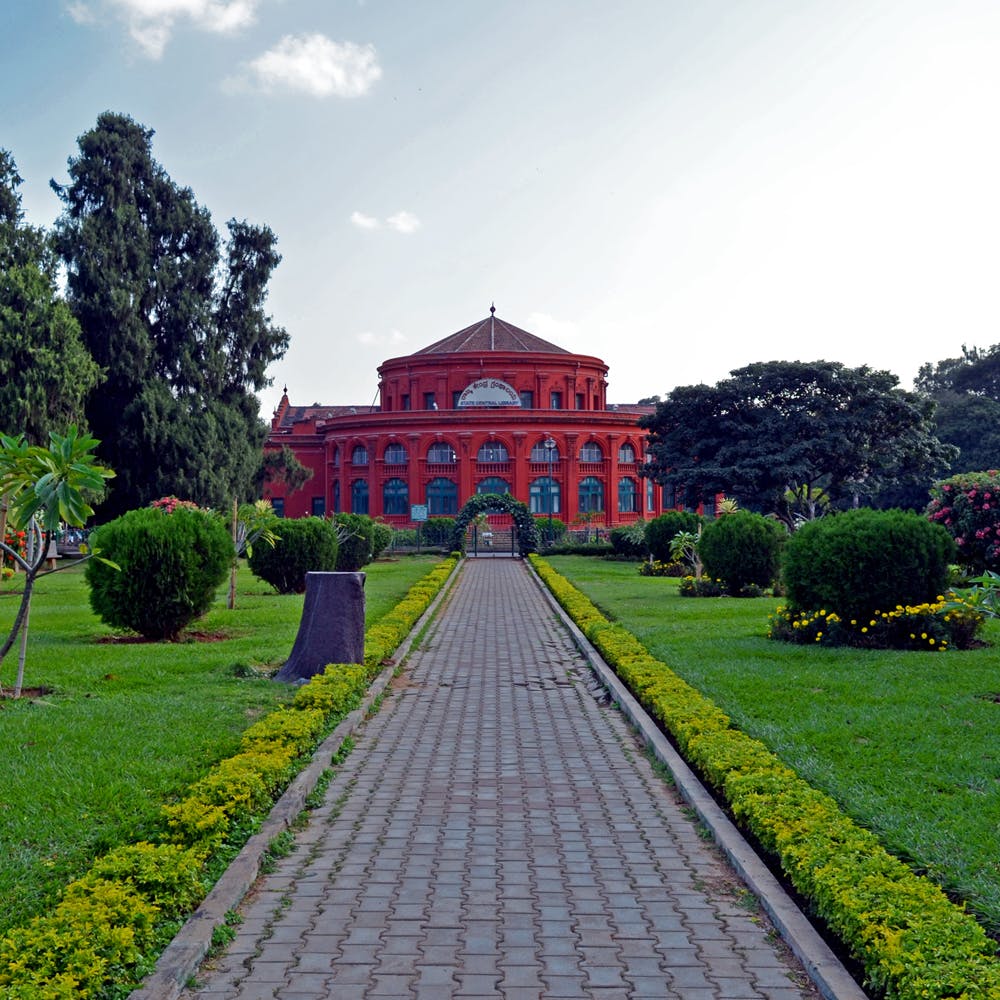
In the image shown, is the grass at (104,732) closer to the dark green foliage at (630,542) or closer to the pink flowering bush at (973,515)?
the pink flowering bush at (973,515)

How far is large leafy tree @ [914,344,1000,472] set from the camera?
53281 mm

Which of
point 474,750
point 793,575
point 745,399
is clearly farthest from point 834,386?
point 474,750

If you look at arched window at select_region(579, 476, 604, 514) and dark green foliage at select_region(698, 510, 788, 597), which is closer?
dark green foliage at select_region(698, 510, 788, 597)

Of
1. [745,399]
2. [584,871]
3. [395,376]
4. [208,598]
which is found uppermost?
[395,376]

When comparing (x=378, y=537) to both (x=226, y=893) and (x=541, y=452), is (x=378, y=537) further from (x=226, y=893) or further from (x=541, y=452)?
(x=226, y=893)

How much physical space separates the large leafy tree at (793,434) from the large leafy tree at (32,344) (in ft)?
68.3

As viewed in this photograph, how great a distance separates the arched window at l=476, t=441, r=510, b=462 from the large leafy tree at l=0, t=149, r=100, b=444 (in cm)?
2389

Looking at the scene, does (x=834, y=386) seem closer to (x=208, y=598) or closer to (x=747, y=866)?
(x=208, y=598)

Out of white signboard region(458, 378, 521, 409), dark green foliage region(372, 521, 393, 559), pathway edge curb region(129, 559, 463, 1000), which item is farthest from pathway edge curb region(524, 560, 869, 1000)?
white signboard region(458, 378, 521, 409)

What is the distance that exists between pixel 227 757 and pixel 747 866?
369 cm

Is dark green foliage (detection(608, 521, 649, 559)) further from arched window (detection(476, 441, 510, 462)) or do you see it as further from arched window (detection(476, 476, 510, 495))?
Answer: arched window (detection(476, 441, 510, 462))

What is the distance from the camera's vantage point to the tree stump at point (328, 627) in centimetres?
1045

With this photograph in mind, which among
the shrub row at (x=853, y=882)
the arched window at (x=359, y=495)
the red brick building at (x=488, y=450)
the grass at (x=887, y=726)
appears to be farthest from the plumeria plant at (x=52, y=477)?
the arched window at (x=359, y=495)

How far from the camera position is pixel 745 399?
37.2 metres
